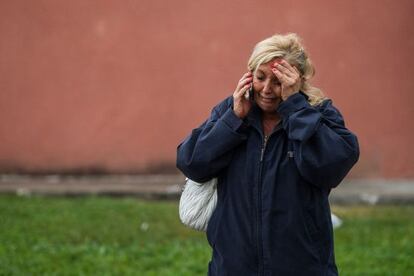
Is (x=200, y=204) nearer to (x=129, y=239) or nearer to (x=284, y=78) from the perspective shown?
(x=284, y=78)

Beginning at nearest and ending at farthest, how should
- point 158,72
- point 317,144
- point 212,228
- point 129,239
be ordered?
point 317,144 < point 212,228 < point 129,239 < point 158,72

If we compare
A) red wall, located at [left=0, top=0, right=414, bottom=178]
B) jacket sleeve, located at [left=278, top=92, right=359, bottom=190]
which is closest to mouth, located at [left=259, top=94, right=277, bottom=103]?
jacket sleeve, located at [left=278, top=92, right=359, bottom=190]

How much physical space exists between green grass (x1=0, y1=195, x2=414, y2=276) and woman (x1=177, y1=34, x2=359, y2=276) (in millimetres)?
2834

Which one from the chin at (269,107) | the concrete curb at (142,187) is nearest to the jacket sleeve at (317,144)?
the chin at (269,107)

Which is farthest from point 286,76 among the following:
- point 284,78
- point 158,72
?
point 158,72

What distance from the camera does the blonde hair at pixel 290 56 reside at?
3039 millimetres

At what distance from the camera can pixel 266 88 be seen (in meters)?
3.07

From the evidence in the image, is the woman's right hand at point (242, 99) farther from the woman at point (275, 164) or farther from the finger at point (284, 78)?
Answer: the finger at point (284, 78)

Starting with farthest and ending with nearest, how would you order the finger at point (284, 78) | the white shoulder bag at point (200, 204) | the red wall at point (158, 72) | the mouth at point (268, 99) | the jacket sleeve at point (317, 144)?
the red wall at point (158, 72), the white shoulder bag at point (200, 204), the mouth at point (268, 99), the finger at point (284, 78), the jacket sleeve at point (317, 144)

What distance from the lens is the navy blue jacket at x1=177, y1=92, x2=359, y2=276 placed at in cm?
293

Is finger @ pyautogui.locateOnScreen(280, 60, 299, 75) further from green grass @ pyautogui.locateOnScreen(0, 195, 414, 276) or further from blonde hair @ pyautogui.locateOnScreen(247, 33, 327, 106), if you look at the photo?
green grass @ pyautogui.locateOnScreen(0, 195, 414, 276)

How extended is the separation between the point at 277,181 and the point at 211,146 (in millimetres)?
300

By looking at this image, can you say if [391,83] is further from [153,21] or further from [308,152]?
[308,152]

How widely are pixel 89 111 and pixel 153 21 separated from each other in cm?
135
